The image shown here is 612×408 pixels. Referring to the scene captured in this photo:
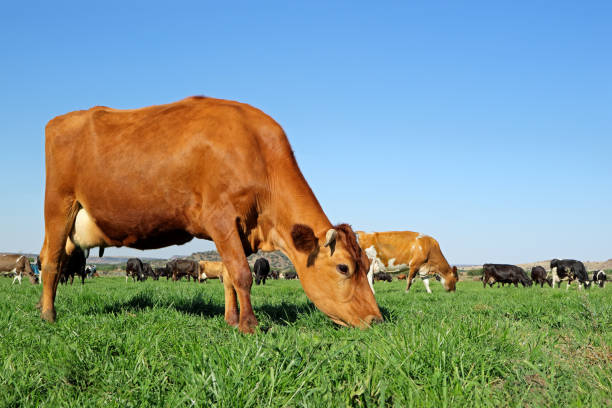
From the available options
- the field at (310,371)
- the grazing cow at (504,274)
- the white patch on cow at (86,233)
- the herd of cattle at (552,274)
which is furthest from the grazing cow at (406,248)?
the grazing cow at (504,274)

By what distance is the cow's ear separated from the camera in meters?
5.44

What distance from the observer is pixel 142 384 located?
2830 mm

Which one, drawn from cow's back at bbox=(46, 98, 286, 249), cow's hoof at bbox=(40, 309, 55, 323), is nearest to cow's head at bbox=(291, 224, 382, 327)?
cow's back at bbox=(46, 98, 286, 249)

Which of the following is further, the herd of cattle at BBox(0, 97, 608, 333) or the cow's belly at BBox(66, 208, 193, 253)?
the cow's belly at BBox(66, 208, 193, 253)

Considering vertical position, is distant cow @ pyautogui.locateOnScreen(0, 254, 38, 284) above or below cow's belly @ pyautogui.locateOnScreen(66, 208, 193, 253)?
below

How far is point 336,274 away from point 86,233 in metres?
3.77

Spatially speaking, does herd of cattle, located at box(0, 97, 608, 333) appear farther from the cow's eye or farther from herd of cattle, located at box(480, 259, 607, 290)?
herd of cattle, located at box(480, 259, 607, 290)

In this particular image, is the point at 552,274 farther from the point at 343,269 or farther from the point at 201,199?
the point at 201,199

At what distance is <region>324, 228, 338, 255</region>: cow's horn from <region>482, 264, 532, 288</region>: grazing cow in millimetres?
38123

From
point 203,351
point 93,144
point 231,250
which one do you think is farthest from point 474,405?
point 93,144

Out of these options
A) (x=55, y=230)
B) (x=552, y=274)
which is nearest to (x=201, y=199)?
(x=55, y=230)

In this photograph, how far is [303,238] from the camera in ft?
17.9

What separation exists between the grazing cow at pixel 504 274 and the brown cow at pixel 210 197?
3804cm

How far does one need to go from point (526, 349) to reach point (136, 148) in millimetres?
4900
